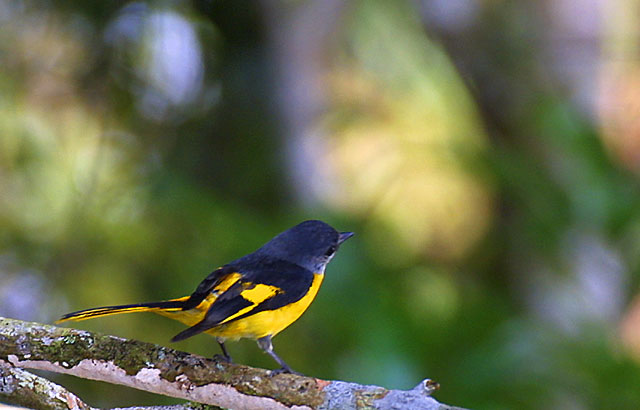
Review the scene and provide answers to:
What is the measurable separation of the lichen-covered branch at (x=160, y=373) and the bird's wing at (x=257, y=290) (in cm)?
13

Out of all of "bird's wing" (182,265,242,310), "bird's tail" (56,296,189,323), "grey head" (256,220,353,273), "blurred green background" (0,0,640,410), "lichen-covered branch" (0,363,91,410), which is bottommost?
"lichen-covered branch" (0,363,91,410)

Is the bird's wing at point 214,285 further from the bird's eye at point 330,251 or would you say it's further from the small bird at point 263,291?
the bird's eye at point 330,251

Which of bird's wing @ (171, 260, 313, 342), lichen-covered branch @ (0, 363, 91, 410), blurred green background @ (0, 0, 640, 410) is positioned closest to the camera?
lichen-covered branch @ (0, 363, 91, 410)

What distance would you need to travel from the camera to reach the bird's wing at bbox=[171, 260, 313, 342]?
1451 mm

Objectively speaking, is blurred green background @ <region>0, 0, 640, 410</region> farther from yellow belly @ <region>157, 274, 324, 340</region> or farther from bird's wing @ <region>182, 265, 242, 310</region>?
bird's wing @ <region>182, 265, 242, 310</region>

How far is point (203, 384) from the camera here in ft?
4.06

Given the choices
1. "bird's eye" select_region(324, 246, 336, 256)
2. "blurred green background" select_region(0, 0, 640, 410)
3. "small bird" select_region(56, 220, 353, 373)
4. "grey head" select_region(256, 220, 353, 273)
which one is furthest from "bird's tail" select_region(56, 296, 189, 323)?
"blurred green background" select_region(0, 0, 640, 410)

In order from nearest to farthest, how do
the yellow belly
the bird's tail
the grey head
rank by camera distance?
the bird's tail < the yellow belly < the grey head

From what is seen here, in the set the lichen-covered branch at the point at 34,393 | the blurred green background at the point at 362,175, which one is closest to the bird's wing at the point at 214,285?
the lichen-covered branch at the point at 34,393

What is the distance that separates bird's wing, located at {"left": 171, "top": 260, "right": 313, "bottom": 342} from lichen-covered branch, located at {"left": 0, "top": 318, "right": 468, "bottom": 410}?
132mm

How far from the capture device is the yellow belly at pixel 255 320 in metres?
1.58

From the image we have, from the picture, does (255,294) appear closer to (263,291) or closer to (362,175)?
(263,291)

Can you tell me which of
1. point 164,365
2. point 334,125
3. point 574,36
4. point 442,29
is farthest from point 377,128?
point 164,365

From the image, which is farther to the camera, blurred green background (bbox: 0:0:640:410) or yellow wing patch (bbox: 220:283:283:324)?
blurred green background (bbox: 0:0:640:410)
